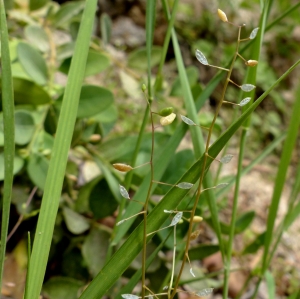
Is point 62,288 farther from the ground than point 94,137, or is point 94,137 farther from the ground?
point 94,137

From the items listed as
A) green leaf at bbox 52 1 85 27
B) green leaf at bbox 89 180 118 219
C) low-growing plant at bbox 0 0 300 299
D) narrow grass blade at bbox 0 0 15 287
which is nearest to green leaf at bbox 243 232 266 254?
low-growing plant at bbox 0 0 300 299

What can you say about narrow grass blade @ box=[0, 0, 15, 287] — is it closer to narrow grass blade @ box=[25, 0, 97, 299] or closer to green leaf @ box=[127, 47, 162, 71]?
narrow grass blade @ box=[25, 0, 97, 299]

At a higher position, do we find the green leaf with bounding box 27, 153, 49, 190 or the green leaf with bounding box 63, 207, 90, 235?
the green leaf with bounding box 27, 153, 49, 190

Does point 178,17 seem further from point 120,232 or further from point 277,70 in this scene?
point 120,232

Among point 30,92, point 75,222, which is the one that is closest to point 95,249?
point 75,222

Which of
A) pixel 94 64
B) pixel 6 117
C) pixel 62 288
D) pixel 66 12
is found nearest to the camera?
pixel 6 117

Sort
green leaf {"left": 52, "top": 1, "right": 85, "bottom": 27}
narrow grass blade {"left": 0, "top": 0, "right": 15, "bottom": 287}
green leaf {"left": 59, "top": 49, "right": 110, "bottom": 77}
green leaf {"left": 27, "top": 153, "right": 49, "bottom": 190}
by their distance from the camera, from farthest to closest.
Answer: green leaf {"left": 52, "top": 1, "right": 85, "bottom": 27} < green leaf {"left": 59, "top": 49, "right": 110, "bottom": 77} < green leaf {"left": 27, "top": 153, "right": 49, "bottom": 190} < narrow grass blade {"left": 0, "top": 0, "right": 15, "bottom": 287}

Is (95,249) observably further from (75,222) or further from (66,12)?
(66,12)
